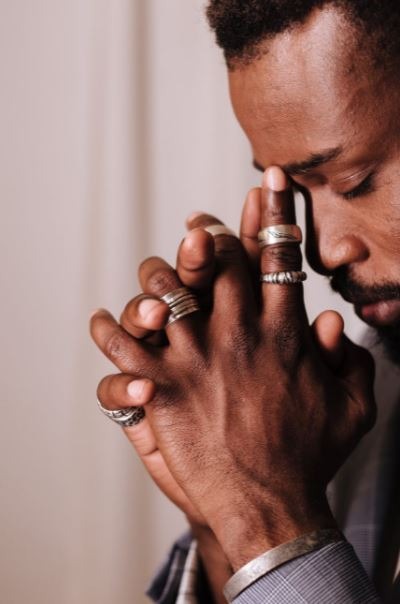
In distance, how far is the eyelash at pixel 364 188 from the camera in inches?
40.1

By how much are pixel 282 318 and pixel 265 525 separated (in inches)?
10.2

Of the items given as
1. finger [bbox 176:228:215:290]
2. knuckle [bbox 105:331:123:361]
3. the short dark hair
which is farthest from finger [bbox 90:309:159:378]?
the short dark hair

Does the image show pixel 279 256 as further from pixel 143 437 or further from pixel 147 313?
pixel 143 437

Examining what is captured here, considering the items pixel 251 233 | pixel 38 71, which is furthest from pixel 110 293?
pixel 251 233

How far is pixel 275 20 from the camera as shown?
102 centimetres

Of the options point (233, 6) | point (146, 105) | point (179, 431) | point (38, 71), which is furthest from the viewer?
point (146, 105)

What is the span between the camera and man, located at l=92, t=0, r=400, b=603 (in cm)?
88

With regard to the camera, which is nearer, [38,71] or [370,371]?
[370,371]

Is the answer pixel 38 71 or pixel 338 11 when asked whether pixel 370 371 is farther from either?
pixel 38 71

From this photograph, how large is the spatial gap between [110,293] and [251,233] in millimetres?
1015

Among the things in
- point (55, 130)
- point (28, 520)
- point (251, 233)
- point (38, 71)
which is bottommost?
point (28, 520)

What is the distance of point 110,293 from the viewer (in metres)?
2.05

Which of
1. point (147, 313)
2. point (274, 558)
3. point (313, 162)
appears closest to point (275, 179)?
point (313, 162)

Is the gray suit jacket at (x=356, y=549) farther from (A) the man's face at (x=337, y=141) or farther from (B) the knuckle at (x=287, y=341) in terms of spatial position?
(A) the man's face at (x=337, y=141)
